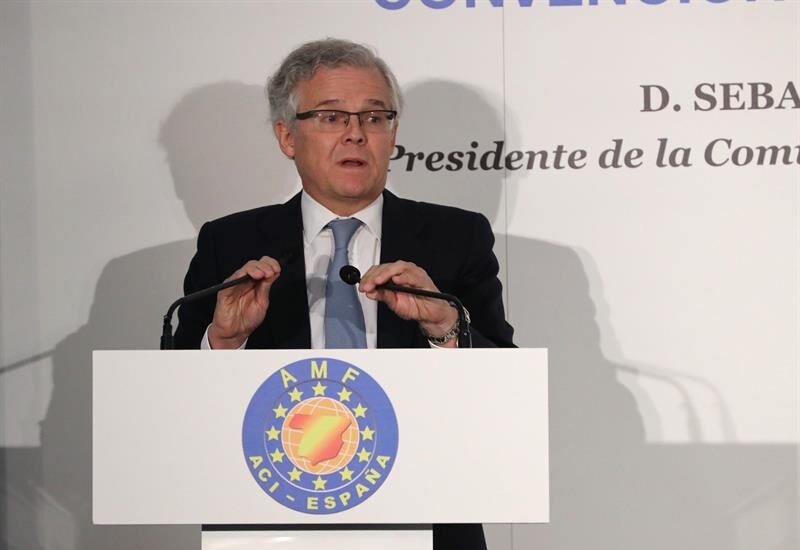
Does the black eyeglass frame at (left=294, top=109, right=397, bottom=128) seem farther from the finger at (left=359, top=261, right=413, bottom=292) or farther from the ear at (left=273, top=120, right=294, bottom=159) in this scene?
the finger at (left=359, top=261, right=413, bottom=292)

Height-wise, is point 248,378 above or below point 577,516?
above

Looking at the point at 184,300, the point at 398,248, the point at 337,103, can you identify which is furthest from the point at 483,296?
the point at 184,300

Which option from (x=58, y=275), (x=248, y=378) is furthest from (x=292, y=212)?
(x=58, y=275)

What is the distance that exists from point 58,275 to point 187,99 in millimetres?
680

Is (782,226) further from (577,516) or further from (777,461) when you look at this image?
(577,516)

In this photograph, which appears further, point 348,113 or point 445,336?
point 348,113

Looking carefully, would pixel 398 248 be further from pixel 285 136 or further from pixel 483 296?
pixel 285 136

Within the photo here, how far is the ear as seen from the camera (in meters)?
2.64

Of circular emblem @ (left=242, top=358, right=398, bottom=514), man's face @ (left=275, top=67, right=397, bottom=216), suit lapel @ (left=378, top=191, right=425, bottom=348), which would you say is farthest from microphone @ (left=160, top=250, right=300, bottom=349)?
man's face @ (left=275, top=67, right=397, bottom=216)

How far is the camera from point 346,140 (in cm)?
251

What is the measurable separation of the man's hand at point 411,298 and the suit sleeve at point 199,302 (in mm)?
502

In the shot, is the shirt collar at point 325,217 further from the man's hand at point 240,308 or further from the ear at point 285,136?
the man's hand at point 240,308

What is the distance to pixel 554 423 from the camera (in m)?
3.46

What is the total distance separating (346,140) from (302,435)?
92 centimetres
